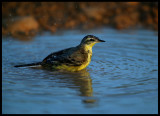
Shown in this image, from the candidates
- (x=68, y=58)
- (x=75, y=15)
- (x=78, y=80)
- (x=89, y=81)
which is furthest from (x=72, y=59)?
(x=75, y=15)

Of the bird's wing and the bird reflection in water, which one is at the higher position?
the bird's wing

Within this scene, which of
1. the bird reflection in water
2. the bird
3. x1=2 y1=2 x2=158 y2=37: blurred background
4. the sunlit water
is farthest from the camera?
x1=2 y1=2 x2=158 y2=37: blurred background

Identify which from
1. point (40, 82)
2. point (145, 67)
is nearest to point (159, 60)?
point (145, 67)

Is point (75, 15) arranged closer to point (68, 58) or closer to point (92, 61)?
point (92, 61)

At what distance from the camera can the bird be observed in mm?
7895

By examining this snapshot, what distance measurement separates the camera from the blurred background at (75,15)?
513 inches

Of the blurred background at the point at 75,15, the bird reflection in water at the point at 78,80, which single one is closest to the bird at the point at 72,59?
the bird reflection in water at the point at 78,80

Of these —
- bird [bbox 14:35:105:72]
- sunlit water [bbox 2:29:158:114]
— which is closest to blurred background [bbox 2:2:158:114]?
sunlit water [bbox 2:29:158:114]

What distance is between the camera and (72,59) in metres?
7.93

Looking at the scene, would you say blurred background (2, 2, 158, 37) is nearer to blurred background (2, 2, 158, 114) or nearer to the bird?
blurred background (2, 2, 158, 114)

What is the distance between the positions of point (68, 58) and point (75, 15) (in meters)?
6.36

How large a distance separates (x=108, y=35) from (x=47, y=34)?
7.49 ft

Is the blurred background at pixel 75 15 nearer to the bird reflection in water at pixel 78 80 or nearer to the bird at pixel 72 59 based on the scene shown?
the bird at pixel 72 59

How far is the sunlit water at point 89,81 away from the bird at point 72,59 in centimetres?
22
